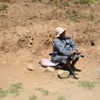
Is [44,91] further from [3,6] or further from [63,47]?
[3,6]

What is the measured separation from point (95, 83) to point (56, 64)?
110 centimetres

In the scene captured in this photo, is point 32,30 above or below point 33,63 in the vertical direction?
above

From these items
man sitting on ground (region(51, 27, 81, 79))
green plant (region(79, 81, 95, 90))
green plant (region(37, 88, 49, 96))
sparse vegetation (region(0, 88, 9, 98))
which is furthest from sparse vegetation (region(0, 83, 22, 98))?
green plant (region(79, 81, 95, 90))

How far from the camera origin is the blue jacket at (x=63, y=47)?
25.4 ft

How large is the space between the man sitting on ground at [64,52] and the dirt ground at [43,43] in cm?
33

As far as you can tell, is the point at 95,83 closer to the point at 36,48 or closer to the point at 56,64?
the point at 56,64

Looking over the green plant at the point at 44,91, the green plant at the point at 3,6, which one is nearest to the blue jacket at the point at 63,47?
the green plant at the point at 44,91

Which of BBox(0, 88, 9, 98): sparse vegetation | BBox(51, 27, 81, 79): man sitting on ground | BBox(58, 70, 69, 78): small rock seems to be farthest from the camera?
BBox(51, 27, 81, 79): man sitting on ground

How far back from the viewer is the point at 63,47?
7.81 metres

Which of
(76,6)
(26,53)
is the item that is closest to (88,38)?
(76,6)

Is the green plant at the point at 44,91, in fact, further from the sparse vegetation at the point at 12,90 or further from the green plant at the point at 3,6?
the green plant at the point at 3,6

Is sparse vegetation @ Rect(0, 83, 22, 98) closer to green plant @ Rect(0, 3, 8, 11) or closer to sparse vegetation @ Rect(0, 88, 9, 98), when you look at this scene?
sparse vegetation @ Rect(0, 88, 9, 98)

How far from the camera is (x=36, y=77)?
7.66 m

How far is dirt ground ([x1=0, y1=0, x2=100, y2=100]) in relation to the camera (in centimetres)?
717
